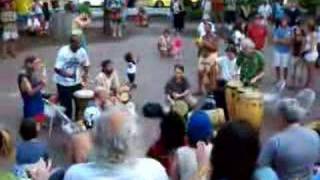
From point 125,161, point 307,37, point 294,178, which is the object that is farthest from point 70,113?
point 125,161

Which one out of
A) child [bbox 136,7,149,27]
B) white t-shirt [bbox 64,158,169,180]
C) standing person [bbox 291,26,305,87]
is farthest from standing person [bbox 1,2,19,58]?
white t-shirt [bbox 64,158,169,180]

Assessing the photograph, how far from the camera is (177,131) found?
6.72m

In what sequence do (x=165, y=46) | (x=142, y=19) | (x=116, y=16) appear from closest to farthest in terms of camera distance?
(x=165, y=46)
(x=116, y=16)
(x=142, y=19)

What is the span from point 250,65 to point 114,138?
1073 cm

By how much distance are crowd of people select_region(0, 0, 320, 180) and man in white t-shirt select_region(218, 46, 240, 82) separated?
2cm

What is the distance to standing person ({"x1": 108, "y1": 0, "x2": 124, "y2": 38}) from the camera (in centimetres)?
2928

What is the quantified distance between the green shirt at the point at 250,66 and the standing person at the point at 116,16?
561 inches

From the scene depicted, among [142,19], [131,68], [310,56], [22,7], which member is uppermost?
[310,56]

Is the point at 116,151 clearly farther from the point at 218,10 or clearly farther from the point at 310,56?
the point at 218,10

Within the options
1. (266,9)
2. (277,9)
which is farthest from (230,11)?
(277,9)

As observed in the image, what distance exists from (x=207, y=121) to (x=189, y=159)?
37cm

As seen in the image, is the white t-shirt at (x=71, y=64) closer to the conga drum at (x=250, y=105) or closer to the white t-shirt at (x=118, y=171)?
the conga drum at (x=250, y=105)

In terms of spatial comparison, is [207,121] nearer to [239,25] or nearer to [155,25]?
[239,25]

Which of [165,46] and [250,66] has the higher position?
[250,66]
